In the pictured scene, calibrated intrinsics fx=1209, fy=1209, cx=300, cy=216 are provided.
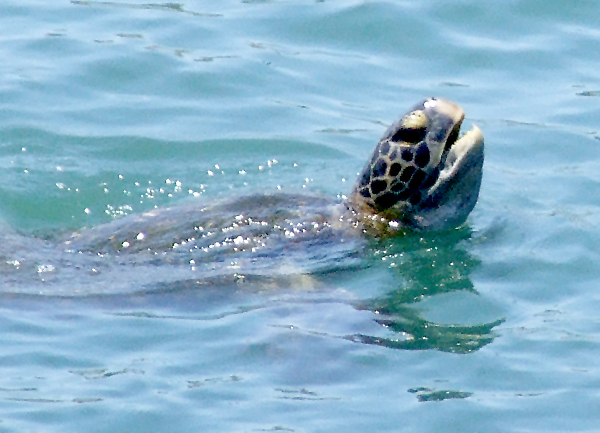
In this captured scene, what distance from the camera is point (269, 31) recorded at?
37.8 feet

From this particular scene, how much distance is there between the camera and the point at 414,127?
317 inches

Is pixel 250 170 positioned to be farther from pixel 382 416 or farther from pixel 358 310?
pixel 382 416

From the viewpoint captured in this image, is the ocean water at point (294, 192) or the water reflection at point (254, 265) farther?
the water reflection at point (254, 265)

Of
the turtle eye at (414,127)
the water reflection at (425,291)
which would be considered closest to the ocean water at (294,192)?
the water reflection at (425,291)

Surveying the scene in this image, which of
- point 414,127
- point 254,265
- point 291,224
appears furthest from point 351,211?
point 254,265

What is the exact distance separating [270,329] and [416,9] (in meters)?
5.86

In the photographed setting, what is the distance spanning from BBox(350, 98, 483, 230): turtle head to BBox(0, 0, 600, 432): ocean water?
21 cm

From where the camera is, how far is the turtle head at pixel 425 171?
8.03 metres

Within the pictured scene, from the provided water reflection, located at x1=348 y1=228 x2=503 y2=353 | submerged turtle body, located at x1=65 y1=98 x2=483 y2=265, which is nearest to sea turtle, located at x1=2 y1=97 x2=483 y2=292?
submerged turtle body, located at x1=65 y1=98 x2=483 y2=265

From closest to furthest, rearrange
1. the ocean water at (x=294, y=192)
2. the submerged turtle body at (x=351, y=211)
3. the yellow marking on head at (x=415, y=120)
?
the ocean water at (x=294, y=192) < the submerged turtle body at (x=351, y=211) < the yellow marking on head at (x=415, y=120)

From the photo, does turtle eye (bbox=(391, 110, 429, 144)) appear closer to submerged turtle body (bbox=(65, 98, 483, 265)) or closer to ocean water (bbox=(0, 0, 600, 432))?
submerged turtle body (bbox=(65, 98, 483, 265))

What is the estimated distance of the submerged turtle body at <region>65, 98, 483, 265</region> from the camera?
7.84 meters

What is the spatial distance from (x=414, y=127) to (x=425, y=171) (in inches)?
12.1

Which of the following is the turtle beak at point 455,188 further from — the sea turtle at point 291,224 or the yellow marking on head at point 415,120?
the yellow marking on head at point 415,120
